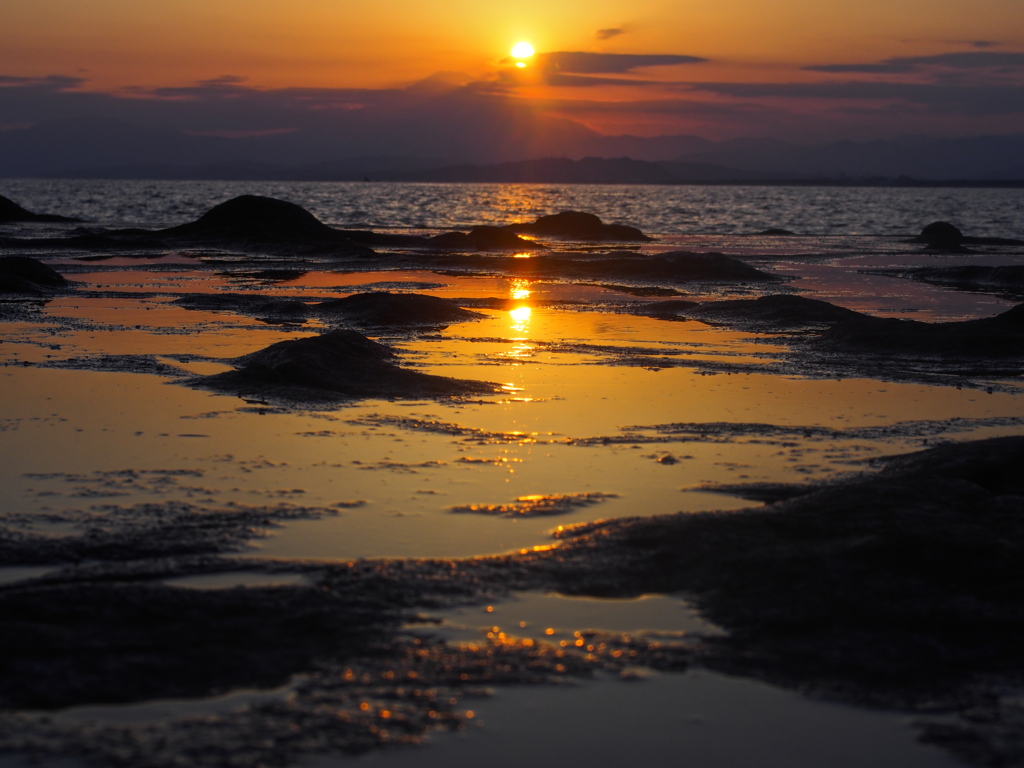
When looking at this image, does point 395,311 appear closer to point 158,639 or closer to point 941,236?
point 158,639

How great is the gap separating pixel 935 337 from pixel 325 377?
7.38 m

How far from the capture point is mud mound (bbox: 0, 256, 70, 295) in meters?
17.8

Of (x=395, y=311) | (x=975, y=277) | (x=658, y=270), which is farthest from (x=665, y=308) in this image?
(x=975, y=277)

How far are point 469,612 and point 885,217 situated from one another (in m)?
73.6

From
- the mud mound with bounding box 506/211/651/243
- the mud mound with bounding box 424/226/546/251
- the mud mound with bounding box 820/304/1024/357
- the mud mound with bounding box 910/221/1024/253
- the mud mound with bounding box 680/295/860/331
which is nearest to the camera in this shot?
the mud mound with bounding box 820/304/1024/357

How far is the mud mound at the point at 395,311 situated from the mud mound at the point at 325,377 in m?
4.28

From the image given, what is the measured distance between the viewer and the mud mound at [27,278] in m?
17.8

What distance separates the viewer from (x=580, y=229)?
1826 inches

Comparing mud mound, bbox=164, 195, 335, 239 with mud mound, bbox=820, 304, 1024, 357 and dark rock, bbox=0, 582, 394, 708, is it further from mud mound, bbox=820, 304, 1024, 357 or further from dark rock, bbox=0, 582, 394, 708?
dark rock, bbox=0, 582, 394, 708

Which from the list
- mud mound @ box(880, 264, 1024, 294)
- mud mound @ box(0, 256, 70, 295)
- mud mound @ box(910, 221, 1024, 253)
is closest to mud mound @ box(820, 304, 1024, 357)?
mud mound @ box(880, 264, 1024, 294)

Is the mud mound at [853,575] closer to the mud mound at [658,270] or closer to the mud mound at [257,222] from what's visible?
the mud mound at [658,270]

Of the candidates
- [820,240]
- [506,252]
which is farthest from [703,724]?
[820,240]

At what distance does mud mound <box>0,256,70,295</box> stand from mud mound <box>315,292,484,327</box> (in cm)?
581

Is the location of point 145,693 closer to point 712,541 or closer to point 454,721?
point 454,721
